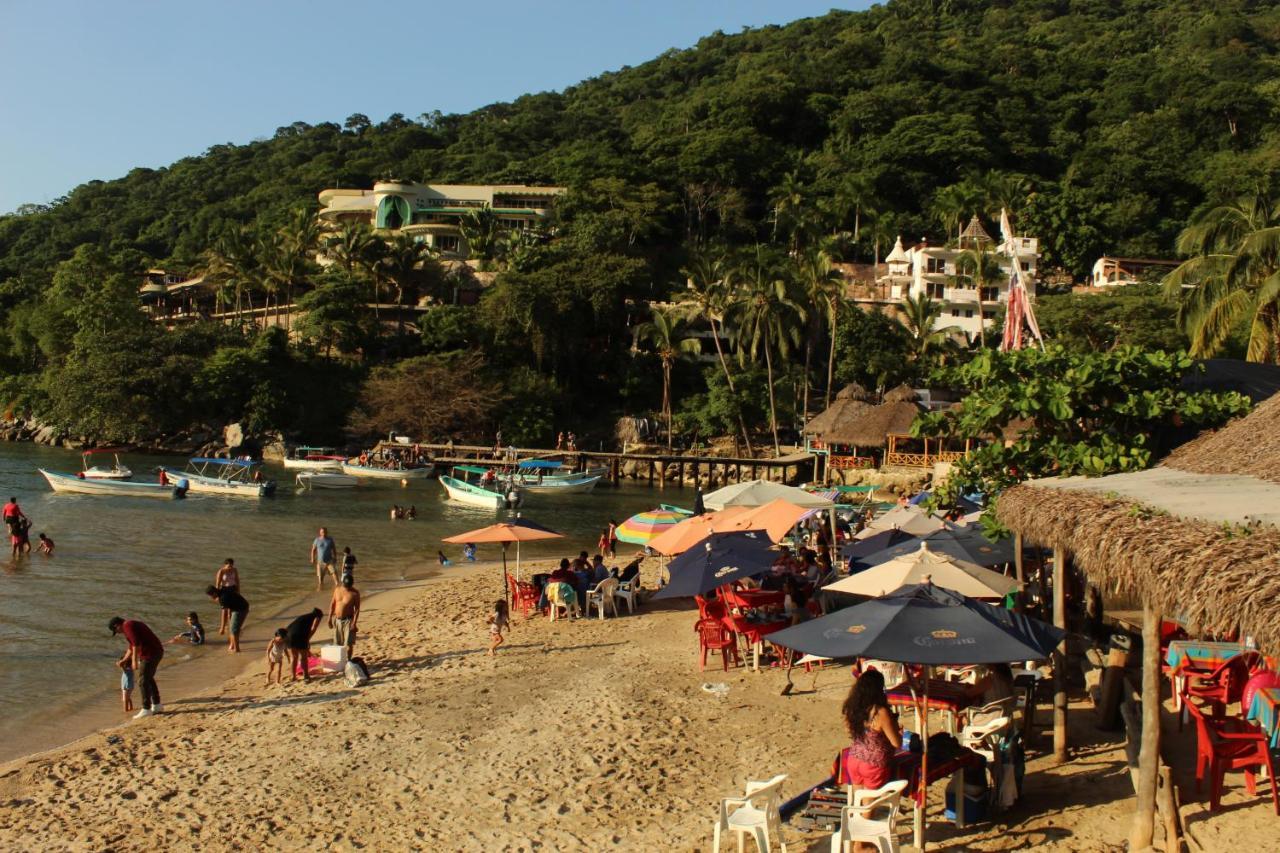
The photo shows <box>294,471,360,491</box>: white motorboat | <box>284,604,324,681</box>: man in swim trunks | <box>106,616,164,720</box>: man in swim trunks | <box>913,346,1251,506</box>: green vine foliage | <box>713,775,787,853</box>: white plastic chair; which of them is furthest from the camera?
<box>294,471,360,491</box>: white motorboat

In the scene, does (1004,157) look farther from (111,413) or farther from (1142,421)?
(1142,421)

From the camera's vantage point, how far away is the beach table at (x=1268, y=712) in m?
7.27

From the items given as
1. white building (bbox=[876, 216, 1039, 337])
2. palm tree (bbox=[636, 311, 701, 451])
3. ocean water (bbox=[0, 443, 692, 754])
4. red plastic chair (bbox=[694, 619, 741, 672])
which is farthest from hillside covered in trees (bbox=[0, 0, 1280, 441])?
red plastic chair (bbox=[694, 619, 741, 672])

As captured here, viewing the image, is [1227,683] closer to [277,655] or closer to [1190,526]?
[1190,526]

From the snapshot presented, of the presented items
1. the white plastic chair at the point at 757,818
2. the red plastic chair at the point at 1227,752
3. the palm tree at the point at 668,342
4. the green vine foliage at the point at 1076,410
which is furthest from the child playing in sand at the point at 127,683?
the palm tree at the point at 668,342

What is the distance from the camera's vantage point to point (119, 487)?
37938mm

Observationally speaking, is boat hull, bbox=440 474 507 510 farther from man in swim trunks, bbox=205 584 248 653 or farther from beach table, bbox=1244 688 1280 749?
beach table, bbox=1244 688 1280 749

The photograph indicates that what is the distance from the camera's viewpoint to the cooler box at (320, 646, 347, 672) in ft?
45.1

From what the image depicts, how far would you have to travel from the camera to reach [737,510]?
17422 millimetres

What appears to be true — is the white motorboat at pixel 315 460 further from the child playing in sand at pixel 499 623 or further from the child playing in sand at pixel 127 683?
the child playing in sand at pixel 127 683

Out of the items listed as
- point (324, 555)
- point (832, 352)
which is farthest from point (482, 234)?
point (324, 555)

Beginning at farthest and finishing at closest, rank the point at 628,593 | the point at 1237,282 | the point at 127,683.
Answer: the point at 1237,282 → the point at 628,593 → the point at 127,683

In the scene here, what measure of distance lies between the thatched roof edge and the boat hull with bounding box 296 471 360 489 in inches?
1582

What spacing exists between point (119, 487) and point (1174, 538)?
39196 mm
